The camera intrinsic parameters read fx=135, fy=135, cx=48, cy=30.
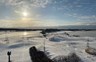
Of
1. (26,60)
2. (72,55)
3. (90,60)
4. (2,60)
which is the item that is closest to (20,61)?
(26,60)

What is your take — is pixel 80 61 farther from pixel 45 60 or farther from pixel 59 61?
pixel 45 60

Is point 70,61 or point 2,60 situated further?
point 2,60

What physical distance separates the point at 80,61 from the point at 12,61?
8.51m

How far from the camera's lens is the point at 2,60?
57.9 feet

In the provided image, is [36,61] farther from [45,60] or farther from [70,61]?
[70,61]

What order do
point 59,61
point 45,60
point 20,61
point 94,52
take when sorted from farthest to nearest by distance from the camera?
point 94,52, point 20,61, point 59,61, point 45,60

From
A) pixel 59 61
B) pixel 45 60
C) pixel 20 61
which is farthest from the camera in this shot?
pixel 20 61

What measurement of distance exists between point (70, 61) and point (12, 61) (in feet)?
23.8

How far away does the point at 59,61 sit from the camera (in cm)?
1577

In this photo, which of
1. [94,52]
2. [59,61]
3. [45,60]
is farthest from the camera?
[94,52]

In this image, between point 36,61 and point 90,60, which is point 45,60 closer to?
point 36,61

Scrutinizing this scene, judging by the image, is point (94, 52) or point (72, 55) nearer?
point (72, 55)

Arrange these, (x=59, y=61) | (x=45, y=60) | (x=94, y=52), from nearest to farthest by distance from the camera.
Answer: (x=45, y=60) < (x=59, y=61) < (x=94, y=52)

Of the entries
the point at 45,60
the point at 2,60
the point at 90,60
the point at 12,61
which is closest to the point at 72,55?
the point at 90,60
